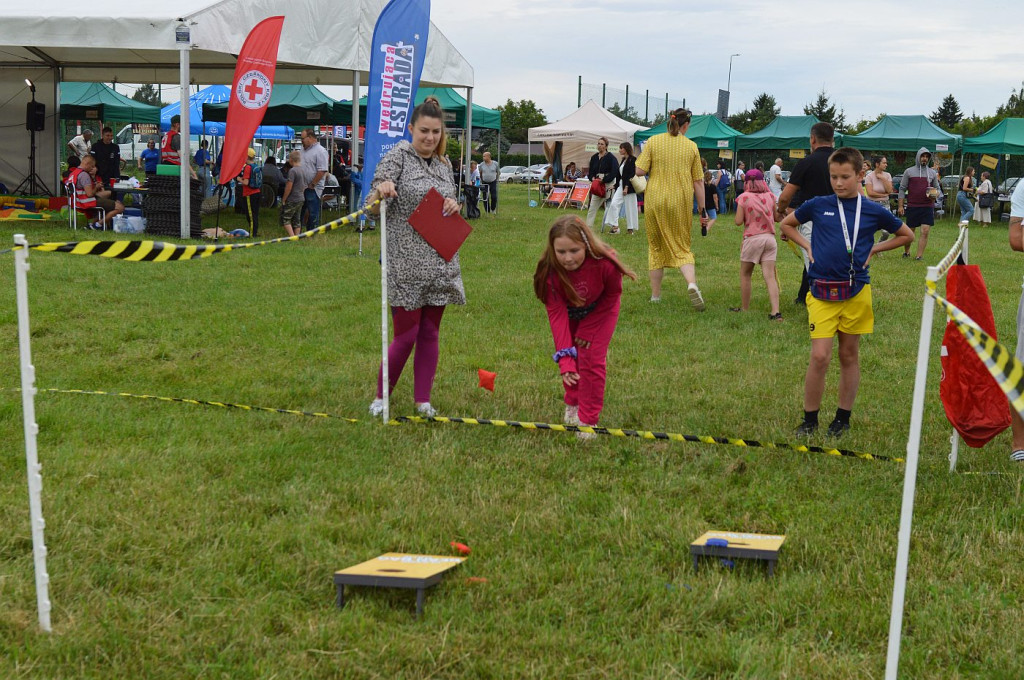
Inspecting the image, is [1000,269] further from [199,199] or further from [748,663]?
[748,663]

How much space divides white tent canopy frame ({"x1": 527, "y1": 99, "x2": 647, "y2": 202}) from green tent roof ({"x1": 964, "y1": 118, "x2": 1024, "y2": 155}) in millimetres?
11483

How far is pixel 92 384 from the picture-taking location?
670cm

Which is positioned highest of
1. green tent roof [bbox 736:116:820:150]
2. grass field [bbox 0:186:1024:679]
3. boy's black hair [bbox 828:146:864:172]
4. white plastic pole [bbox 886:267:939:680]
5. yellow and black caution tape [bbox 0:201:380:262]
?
green tent roof [bbox 736:116:820:150]

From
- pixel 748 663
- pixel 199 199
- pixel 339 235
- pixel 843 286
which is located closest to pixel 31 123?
pixel 199 199

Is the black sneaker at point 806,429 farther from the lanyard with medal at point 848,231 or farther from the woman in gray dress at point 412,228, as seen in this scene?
the woman in gray dress at point 412,228

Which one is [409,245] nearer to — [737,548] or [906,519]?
[737,548]

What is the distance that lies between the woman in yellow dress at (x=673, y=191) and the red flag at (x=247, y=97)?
6.58 meters

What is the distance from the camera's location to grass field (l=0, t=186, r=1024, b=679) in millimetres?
3201

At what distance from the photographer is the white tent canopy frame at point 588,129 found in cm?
3616

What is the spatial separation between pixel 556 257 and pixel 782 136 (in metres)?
29.1

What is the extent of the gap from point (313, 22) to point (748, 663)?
1588 centimetres

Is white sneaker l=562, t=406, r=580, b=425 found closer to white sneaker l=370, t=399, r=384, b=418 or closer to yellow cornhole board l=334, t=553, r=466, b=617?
white sneaker l=370, t=399, r=384, b=418

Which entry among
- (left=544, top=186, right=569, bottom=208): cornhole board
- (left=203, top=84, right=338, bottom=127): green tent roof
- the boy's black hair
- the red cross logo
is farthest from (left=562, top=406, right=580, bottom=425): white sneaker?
(left=544, top=186, right=569, bottom=208): cornhole board

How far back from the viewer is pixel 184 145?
50.1 feet
